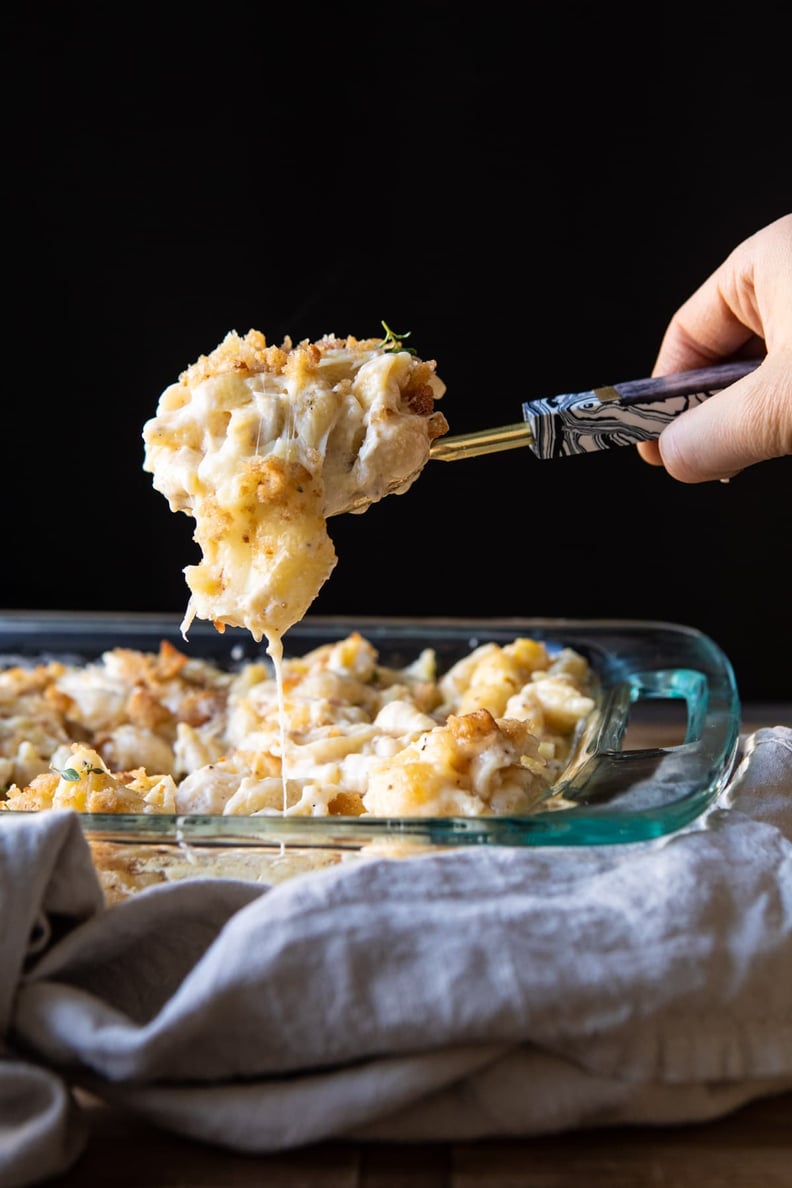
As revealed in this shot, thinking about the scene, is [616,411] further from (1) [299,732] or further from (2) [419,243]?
(2) [419,243]

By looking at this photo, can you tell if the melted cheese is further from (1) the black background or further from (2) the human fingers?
(1) the black background

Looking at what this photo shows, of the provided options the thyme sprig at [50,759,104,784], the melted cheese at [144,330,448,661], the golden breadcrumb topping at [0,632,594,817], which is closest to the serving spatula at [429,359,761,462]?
the melted cheese at [144,330,448,661]

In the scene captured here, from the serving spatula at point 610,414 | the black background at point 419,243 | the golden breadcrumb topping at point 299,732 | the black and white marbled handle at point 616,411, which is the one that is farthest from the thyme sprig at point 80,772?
the black background at point 419,243

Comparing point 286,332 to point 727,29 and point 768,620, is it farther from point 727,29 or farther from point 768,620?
point 768,620

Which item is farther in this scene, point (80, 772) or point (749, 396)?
point (80, 772)

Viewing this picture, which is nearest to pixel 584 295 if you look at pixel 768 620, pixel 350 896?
pixel 768 620

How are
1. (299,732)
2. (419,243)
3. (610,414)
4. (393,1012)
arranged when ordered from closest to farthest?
1. (393,1012)
2. (610,414)
3. (299,732)
4. (419,243)

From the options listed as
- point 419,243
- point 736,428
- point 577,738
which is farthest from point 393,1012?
point 419,243

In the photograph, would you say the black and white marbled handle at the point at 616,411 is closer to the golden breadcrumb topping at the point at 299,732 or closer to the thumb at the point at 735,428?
the thumb at the point at 735,428
